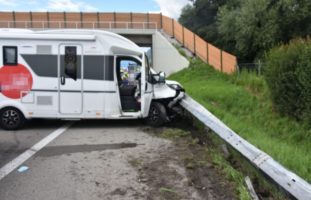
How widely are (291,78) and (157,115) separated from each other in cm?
528

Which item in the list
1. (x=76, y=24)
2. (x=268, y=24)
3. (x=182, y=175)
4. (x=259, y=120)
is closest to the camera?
(x=182, y=175)

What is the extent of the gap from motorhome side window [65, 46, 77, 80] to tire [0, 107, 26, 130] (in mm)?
1719

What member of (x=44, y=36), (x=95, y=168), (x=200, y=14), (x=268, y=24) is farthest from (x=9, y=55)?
(x=200, y=14)

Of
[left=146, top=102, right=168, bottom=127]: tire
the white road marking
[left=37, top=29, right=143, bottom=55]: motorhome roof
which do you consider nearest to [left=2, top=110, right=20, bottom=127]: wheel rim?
the white road marking

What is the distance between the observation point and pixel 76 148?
891 cm

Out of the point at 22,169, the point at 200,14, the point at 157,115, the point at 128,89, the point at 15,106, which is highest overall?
the point at 200,14

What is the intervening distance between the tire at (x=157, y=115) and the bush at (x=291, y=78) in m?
4.54

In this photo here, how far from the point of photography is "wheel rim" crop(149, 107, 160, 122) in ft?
37.8

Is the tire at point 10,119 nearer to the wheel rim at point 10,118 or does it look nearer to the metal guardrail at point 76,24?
the wheel rim at point 10,118

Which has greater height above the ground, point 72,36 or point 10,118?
point 72,36

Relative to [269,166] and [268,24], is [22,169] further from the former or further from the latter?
[268,24]

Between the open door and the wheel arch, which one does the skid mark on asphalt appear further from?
the wheel arch

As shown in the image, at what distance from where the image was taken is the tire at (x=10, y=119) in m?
11.3

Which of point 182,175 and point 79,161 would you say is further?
point 79,161
